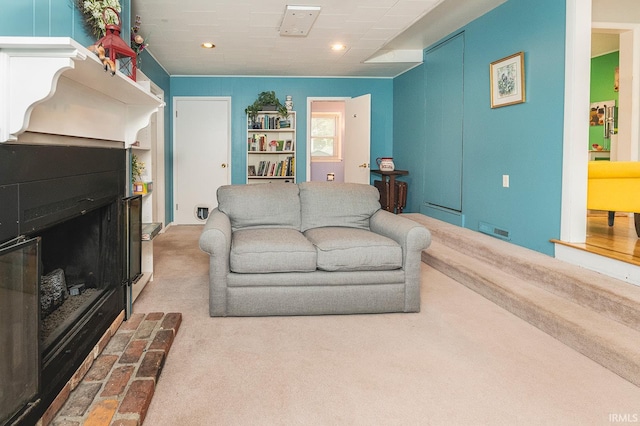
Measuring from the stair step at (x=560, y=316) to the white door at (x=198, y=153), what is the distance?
4.65 m

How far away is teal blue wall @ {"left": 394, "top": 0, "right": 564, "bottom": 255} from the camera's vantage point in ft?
12.4

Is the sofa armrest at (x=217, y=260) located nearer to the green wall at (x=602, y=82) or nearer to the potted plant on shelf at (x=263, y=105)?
the potted plant on shelf at (x=263, y=105)

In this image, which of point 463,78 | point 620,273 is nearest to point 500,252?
point 620,273

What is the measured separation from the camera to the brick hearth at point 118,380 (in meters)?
1.75

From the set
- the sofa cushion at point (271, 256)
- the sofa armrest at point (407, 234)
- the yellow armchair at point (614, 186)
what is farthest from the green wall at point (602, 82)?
the sofa cushion at point (271, 256)

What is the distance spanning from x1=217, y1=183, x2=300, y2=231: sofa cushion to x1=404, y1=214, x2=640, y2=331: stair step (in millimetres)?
1689

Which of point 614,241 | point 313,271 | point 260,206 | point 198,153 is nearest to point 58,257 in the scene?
point 313,271

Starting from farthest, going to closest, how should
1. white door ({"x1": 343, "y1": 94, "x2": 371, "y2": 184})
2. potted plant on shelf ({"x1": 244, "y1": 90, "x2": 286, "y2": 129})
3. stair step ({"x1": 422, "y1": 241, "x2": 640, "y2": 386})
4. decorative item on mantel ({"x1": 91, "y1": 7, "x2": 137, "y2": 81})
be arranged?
potted plant on shelf ({"x1": 244, "y1": 90, "x2": 286, "y2": 129}), white door ({"x1": 343, "y1": 94, "x2": 371, "y2": 184}), decorative item on mantel ({"x1": 91, "y1": 7, "x2": 137, "y2": 81}), stair step ({"x1": 422, "y1": 241, "x2": 640, "y2": 386})

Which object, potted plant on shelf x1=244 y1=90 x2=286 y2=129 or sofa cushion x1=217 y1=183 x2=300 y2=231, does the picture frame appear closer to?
sofa cushion x1=217 y1=183 x2=300 y2=231

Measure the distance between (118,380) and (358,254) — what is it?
1593 millimetres

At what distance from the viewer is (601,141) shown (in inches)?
285

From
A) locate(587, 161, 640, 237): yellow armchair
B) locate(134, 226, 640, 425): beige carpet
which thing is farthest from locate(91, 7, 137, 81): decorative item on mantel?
locate(587, 161, 640, 237): yellow armchair

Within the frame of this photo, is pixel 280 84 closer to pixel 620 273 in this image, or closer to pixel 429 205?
pixel 429 205

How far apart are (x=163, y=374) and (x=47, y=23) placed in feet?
5.20
